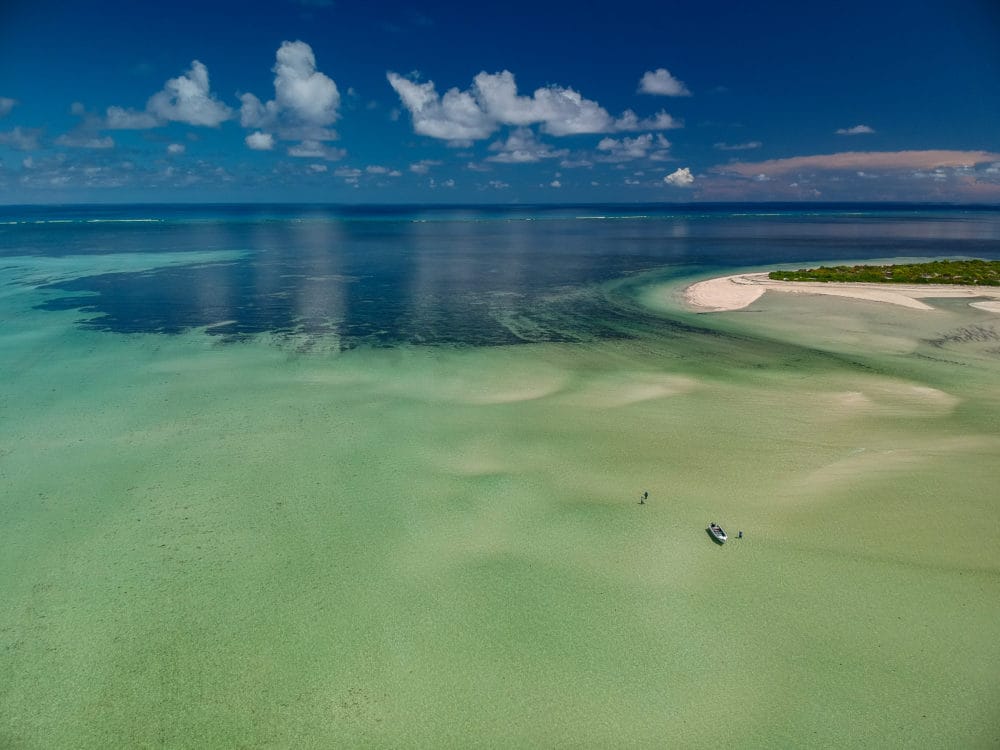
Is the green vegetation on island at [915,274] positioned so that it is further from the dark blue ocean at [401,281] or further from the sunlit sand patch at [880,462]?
the sunlit sand patch at [880,462]

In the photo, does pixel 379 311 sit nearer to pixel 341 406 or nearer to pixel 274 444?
pixel 341 406

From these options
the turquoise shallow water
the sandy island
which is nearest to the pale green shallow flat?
the turquoise shallow water

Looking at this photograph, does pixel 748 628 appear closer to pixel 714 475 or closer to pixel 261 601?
pixel 714 475

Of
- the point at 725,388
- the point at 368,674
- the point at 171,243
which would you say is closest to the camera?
the point at 368,674

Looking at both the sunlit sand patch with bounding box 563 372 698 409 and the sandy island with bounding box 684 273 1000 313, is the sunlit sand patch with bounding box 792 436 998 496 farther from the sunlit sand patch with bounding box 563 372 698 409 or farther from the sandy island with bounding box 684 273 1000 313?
the sandy island with bounding box 684 273 1000 313

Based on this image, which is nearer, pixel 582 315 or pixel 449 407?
pixel 449 407

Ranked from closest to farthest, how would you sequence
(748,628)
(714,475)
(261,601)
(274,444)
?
(748,628), (261,601), (714,475), (274,444)

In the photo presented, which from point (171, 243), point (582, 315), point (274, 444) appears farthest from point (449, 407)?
point (171, 243)
